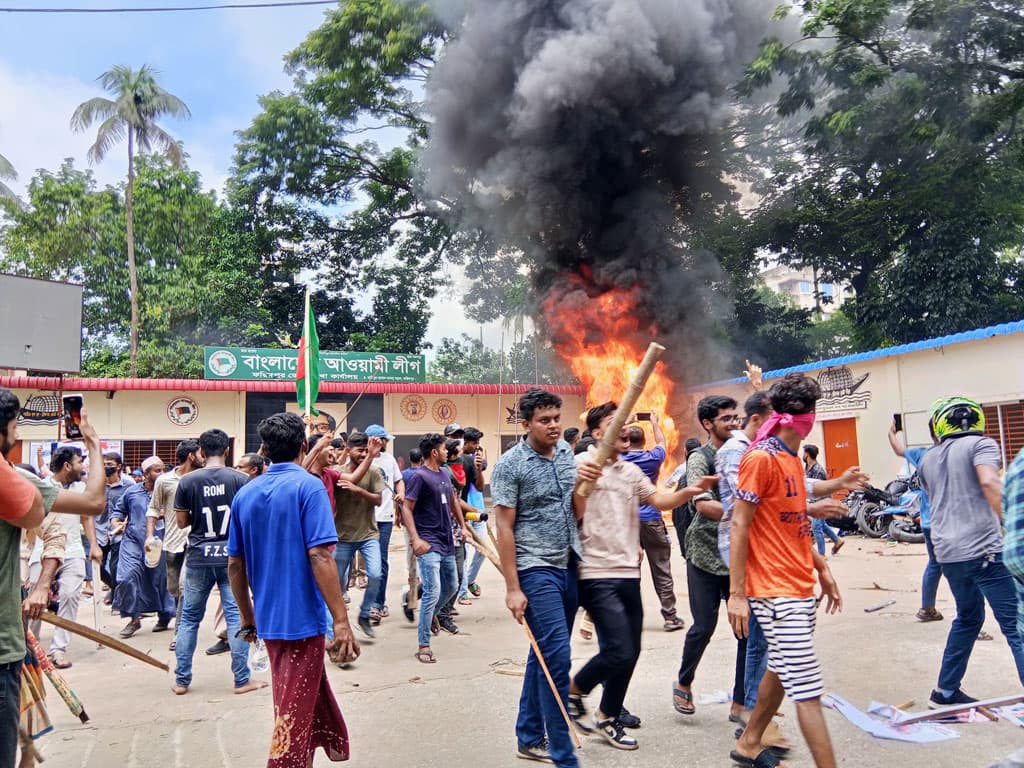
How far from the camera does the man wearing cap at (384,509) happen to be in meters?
6.59

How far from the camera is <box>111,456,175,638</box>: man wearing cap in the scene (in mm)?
7266

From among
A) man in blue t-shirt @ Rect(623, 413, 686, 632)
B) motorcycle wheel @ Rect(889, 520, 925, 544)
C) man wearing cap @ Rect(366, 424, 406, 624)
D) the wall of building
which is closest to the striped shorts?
man in blue t-shirt @ Rect(623, 413, 686, 632)

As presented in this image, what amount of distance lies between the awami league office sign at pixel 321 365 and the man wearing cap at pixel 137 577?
11257 millimetres

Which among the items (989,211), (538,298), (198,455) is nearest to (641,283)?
(538,298)

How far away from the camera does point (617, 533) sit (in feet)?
12.5

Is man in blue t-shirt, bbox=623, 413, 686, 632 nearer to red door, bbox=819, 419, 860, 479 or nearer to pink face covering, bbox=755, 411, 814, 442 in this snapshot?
pink face covering, bbox=755, 411, 814, 442

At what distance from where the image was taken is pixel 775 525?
10.6 ft

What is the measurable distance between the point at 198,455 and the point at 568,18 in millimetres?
17540

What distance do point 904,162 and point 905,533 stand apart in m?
11.8

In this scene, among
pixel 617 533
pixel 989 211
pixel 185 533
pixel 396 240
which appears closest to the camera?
pixel 617 533

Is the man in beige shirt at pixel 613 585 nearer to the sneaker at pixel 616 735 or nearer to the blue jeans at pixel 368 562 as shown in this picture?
the sneaker at pixel 616 735

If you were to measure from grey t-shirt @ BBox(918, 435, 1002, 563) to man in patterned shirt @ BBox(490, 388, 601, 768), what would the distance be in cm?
206

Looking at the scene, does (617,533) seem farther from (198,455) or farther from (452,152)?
(452,152)

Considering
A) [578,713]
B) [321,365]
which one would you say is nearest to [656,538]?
[578,713]
